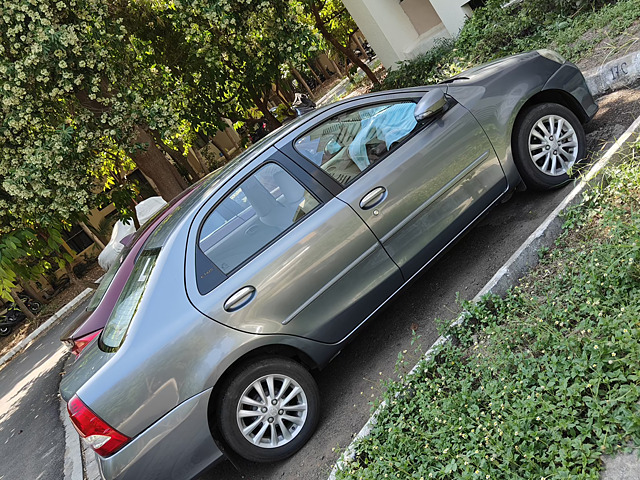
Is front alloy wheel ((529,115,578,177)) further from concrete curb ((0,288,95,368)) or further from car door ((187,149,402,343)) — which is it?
concrete curb ((0,288,95,368))

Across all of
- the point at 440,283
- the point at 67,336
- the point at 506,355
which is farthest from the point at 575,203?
the point at 67,336

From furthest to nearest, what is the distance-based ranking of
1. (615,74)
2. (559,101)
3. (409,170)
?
(615,74), (559,101), (409,170)

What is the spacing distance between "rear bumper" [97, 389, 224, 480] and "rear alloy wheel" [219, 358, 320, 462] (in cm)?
15

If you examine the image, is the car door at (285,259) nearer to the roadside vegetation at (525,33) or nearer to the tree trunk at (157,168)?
the roadside vegetation at (525,33)

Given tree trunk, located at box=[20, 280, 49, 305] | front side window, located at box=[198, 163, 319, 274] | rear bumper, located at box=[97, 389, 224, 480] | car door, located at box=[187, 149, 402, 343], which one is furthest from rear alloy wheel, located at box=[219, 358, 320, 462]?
tree trunk, located at box=[20, 280, 49, 305]

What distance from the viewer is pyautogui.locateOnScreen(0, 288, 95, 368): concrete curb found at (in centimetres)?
1523

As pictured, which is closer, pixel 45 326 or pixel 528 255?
pixel 528 255

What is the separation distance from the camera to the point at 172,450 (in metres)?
3.39

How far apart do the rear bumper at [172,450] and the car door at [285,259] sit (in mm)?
593

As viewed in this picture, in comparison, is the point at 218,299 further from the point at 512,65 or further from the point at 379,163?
the point at 512,65

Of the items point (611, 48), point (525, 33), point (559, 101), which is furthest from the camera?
point (525, 33)

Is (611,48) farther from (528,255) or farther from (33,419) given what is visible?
(33,419)

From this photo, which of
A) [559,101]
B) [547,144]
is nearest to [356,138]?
[547,144]

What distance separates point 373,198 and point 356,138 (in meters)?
0.56
